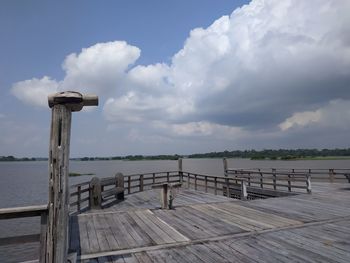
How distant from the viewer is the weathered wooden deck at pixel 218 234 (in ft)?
17.1

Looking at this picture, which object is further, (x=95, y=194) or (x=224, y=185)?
(x=224, y=185)

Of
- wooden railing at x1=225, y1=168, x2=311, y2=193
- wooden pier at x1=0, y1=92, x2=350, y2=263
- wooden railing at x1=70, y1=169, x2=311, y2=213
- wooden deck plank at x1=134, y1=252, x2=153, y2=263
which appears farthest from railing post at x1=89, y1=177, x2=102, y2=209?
wooden railing at x1=225, y1=168, x2=311, y2=193

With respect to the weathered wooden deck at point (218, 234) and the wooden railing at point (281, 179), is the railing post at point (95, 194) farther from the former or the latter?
the wooden railing at point (281, 179)

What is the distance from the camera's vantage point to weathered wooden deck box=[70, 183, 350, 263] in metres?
5.20

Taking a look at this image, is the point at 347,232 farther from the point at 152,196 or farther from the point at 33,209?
the point at 152,196

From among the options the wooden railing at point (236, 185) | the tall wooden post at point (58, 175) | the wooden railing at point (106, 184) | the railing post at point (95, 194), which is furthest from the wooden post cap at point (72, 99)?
the railing post at point (95, 194)

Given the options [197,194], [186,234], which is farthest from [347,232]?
[197,194]

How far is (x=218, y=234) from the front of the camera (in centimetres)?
656

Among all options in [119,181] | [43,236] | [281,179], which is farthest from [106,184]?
[43,236]

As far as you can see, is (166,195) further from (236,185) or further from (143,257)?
(236,185)

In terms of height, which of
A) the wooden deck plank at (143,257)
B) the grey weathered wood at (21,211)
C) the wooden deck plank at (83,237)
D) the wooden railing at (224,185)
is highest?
the grey weathered wood at (21,211)

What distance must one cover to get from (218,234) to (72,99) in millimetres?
4326

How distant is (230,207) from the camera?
989 cm

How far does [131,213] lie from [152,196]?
5839mm
